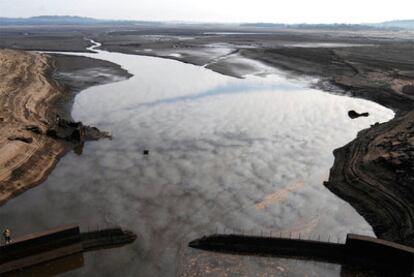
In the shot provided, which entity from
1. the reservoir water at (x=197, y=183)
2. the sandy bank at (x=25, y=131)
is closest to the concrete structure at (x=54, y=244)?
the reservoir water at (x=197, y=183)

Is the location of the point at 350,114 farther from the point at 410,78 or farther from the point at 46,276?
the point at 46,276

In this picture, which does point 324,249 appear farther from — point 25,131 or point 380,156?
point 25,131

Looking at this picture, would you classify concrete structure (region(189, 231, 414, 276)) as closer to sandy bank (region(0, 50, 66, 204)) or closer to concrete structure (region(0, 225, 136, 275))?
concrete structure (region(0, 225, 136, 275))

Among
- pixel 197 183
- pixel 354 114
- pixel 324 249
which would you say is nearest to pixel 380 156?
pixel 324 249

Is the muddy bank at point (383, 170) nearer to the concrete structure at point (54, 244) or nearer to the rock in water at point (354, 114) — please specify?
the rock in water at point (354, 114)

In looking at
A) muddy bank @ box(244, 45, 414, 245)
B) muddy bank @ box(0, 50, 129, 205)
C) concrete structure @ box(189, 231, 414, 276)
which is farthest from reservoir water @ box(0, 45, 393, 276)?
muddy bank @ box(0, 50, 129, 205)
